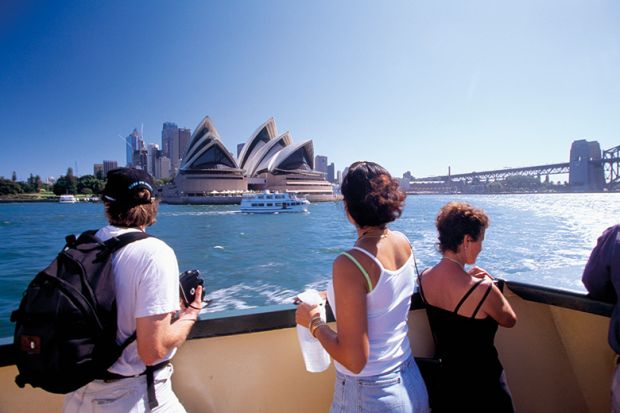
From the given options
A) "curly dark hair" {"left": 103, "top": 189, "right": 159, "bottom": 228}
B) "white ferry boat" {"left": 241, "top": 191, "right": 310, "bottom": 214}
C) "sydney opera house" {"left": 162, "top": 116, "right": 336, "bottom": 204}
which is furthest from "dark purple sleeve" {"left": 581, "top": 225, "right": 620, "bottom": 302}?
"sydney opera house" {"left": 162, "top": 116, "right": 336, "bottom": 204}

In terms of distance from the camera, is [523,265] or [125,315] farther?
[523,265]

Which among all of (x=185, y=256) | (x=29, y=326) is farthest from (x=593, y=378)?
(x=185, y=256)

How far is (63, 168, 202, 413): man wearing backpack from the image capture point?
0.82 meters

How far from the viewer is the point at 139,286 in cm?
82

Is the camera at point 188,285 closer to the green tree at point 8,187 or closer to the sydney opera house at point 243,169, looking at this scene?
the sydney opera house at point 243,169

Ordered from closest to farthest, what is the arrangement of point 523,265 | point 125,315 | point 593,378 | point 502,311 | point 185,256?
1. point 125,315
2. point 502,311
3. point 593,378
4. point 523,265
5. point 185,256


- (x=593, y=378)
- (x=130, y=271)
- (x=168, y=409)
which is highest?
(x=130, y=271)

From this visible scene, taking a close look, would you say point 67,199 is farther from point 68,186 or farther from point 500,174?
point 500,174

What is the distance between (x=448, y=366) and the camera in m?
1.15

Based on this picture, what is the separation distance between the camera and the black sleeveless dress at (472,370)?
112cm

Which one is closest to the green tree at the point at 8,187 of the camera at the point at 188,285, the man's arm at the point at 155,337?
the camera at the point at 188,285

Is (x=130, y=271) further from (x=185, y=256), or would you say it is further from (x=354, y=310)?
(x=185, y=256)

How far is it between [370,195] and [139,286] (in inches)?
23.6

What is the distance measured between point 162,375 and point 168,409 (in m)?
0.10
